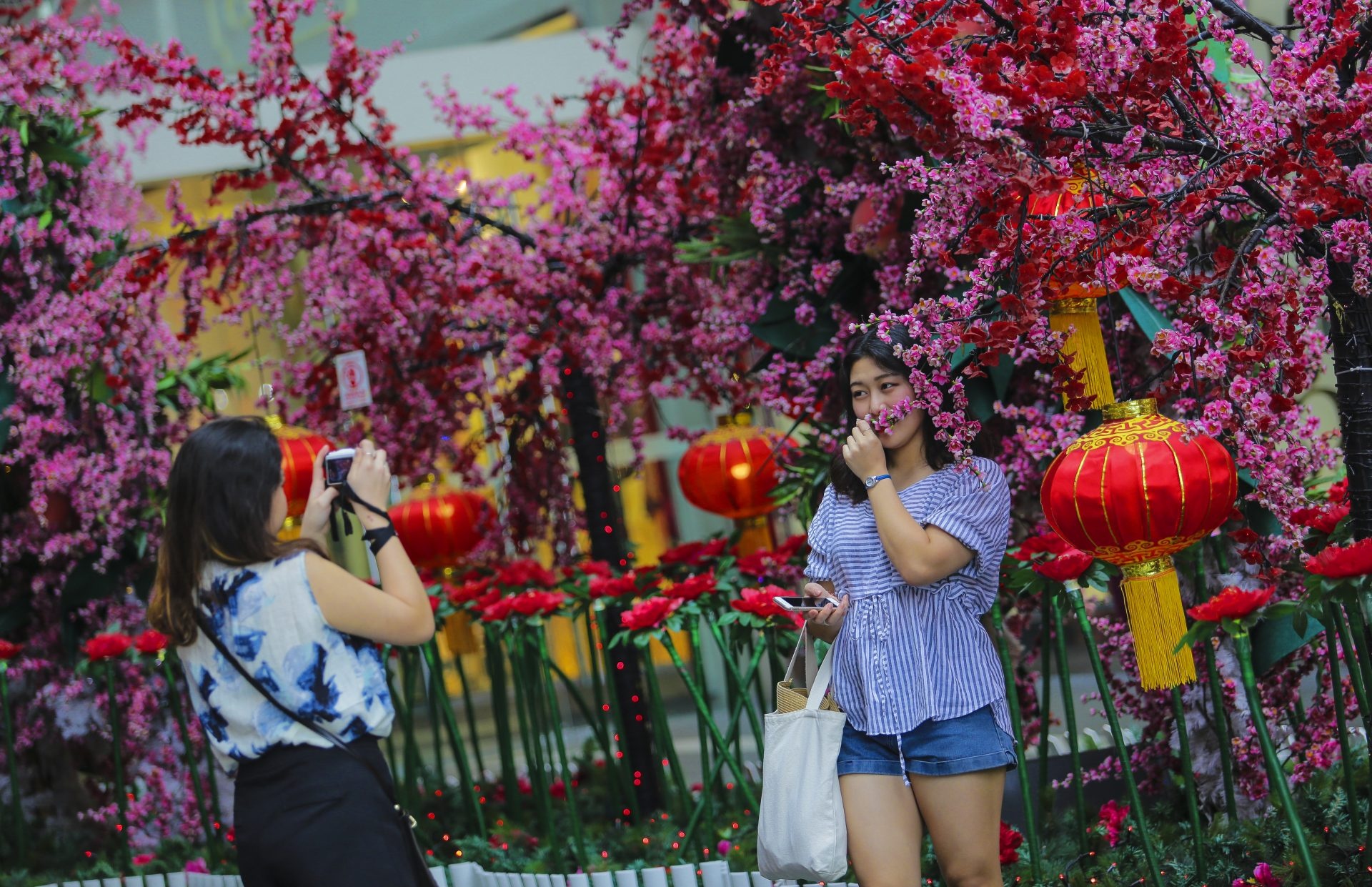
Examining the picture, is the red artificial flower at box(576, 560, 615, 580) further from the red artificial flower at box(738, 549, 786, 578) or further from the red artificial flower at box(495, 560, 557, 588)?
the red artificial flower at box(738, 549, 786, 578)

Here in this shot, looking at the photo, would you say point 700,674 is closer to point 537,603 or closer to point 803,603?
point 537,603

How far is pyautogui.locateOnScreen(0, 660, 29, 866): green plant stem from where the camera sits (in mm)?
3859

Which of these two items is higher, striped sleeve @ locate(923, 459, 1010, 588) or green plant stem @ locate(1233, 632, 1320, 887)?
striped sleeve @ locate(923, 459, 1010, 588)

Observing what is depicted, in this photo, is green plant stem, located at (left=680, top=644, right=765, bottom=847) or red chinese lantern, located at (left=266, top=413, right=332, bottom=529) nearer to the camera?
green plant stem, located at (left=680, top=644, right=765, bottom=847)

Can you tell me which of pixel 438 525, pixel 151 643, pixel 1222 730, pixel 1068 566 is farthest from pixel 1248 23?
pixel 438 525

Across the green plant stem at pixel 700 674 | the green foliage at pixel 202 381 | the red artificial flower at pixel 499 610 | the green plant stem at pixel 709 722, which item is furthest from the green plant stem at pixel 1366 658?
the green foliage at pixel 202 381

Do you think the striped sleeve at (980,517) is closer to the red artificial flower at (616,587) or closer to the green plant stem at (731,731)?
the green plant stem at (731,731)

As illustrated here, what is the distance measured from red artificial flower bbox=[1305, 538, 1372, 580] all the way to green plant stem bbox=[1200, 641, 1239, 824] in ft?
1.56

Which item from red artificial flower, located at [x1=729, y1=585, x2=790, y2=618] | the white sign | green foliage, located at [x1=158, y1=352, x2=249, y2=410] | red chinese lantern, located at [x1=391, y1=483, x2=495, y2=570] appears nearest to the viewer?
red artificial flower, located at [x1=729, y1=585, x2=790, y2=618]

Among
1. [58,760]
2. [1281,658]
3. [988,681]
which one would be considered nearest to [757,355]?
[1281,658]

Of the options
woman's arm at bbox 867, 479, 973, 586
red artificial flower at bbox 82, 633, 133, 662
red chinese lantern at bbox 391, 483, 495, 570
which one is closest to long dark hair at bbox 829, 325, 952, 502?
woman's arm at bbox 867, 479, 973, 586

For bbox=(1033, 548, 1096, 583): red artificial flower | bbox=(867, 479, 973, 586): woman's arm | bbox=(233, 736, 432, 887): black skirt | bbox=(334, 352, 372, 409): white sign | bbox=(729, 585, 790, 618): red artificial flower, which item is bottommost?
bbox=(233, 736, 432, 887): black skirt

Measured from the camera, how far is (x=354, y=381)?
168 inches

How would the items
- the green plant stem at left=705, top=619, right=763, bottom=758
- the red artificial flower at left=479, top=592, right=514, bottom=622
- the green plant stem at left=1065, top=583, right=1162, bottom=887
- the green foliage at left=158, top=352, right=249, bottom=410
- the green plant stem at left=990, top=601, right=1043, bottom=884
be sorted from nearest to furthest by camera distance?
the green plant stem at left=1065, top=583, right=1162, bottom=887 → the green plant stem at left=990, top=601, right=1043, bottom=884 → the green plant stem at left=705, top=619, right=763, bottom=758 → the red artificial flower at left=479, top=592, right=514, bottom=622 → the green foliage at left=158, top=352, right=249, bottom=410
